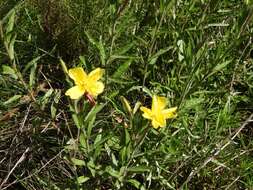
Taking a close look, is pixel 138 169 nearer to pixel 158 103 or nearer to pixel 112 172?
pixel 112 172

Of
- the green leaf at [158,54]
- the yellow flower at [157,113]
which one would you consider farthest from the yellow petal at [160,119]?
the green leaf at [158,54]

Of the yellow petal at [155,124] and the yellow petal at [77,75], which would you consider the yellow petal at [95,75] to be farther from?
the yellow petal at [155,124]

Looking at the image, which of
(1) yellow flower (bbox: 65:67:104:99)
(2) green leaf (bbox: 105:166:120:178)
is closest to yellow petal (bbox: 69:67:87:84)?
(1) yellow flower (bbox: 65:67:104:99)

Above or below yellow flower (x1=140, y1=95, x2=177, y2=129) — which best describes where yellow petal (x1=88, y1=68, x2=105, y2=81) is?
above

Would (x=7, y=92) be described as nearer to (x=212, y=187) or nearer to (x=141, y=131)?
(x=141, y=131)

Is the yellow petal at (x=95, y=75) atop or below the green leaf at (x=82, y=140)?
atop

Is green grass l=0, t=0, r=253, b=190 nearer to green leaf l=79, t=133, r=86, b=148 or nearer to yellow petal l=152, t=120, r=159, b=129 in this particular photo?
green leaf l=79, t=133, r=86, b=148
